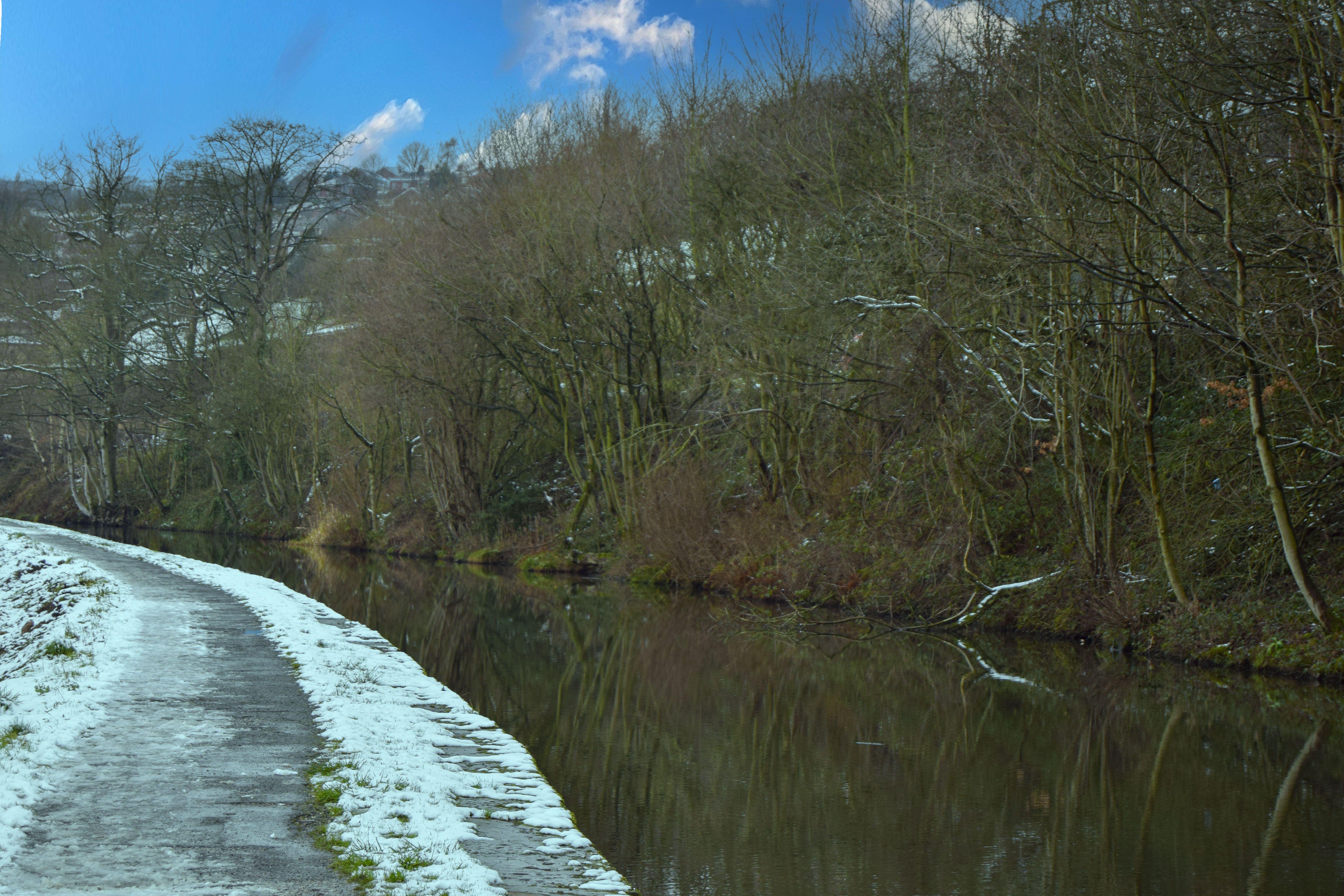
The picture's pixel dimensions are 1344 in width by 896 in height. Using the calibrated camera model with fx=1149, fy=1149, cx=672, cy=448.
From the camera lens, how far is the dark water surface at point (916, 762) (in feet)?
20.2

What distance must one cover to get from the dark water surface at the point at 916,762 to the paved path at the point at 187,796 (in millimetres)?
1788

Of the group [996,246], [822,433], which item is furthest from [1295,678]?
[822,433]

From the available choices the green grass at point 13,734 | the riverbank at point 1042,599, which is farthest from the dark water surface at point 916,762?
the green grass at point 13,734

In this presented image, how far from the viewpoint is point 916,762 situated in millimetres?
8633

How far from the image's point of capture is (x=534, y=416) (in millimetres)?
30938

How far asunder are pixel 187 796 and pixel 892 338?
41.1 feet

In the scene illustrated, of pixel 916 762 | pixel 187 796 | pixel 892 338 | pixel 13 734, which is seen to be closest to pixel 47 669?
pixel 13 734

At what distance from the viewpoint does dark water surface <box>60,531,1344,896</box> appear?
6152 mm

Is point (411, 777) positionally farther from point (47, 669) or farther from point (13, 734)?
point (47, 669)

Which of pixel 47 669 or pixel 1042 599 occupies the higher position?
pixel 47 669

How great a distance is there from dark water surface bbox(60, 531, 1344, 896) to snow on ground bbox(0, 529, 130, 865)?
9.78ft

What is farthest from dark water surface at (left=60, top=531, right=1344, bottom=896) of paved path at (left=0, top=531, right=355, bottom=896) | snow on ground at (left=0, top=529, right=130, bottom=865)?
snow on ground at (left=0, top=529, right=130, bottom=865)

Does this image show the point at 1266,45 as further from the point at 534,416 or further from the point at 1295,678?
the point at 534,416

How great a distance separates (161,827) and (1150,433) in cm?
1142
